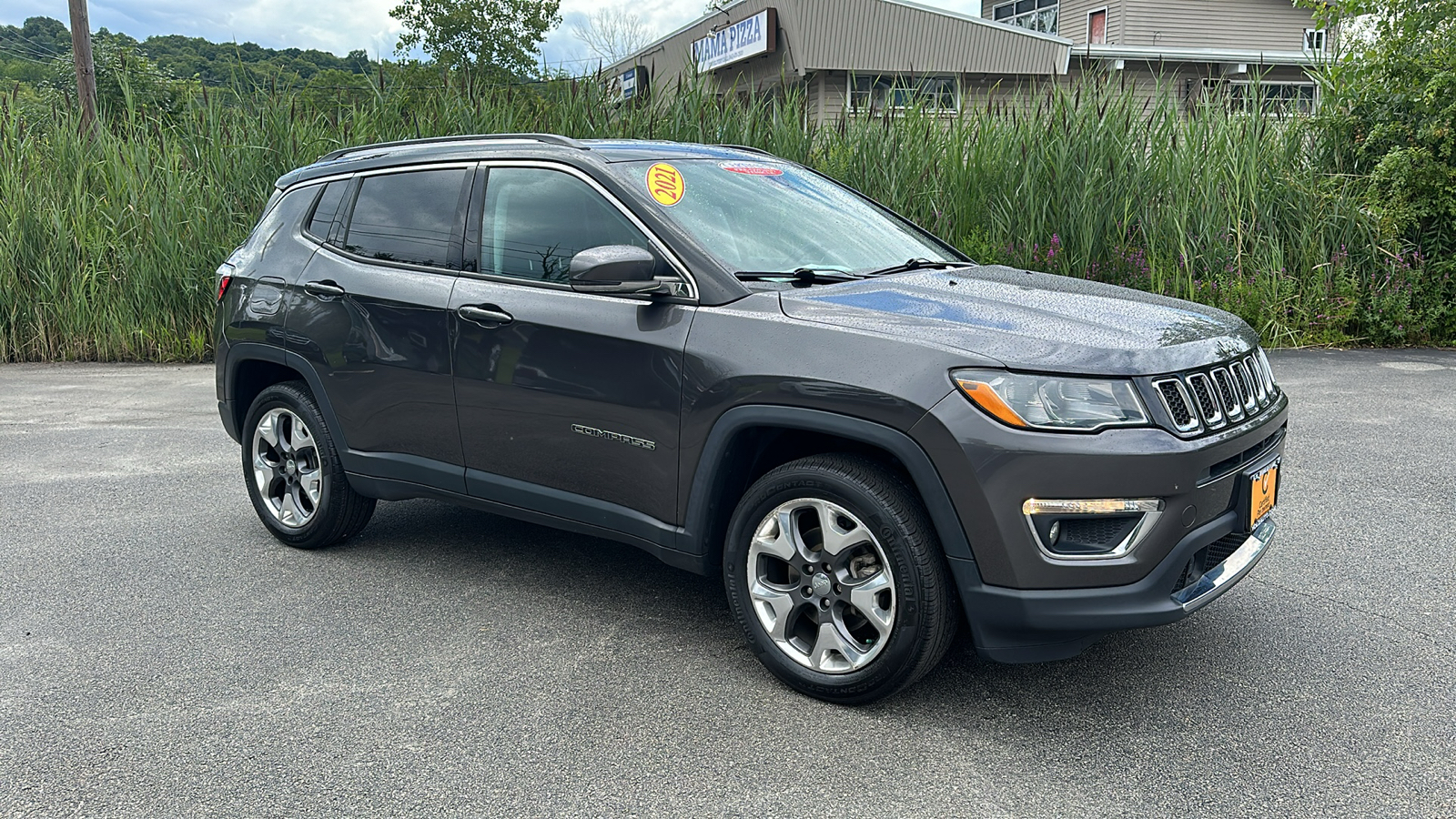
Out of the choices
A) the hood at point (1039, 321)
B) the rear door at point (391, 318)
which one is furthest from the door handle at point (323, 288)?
the hood at point (1039, 321)

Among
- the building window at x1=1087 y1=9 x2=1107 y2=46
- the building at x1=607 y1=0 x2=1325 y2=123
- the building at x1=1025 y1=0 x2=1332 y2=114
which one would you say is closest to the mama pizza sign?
the building at x1=607 y1=0 x2=1325 y2=123

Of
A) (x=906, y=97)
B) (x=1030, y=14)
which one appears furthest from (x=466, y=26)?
(x=906, y=97)

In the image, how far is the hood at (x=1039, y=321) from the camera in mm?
3064

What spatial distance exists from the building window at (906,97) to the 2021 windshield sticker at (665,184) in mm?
7145

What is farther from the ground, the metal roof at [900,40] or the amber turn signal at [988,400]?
the metal roof at [900,40]

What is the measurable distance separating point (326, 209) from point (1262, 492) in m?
3.92

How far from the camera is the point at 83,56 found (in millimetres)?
17344

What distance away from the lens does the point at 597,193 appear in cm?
403

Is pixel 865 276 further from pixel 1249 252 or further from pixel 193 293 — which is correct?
pixel 193 293

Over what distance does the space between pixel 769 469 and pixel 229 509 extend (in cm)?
346

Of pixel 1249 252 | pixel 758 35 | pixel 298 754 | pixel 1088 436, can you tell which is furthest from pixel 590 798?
pixel 758 35

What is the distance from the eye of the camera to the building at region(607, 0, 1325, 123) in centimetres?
2538

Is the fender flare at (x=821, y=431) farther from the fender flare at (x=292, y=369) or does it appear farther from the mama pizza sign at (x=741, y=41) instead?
the mama pizza sign at (x=741, y=41)

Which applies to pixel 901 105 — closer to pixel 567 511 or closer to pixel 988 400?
pixel 567 511
